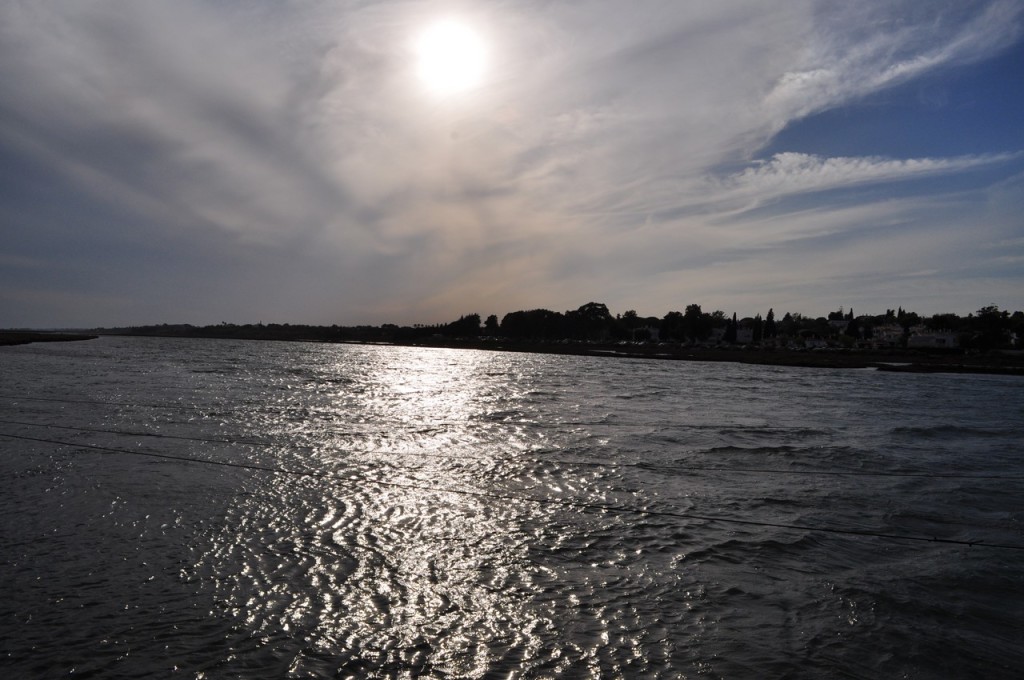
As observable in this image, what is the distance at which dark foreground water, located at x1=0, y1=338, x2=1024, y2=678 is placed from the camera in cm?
574

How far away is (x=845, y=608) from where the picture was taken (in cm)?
707

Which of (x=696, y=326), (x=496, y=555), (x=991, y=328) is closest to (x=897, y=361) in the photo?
(x=991, y=328)

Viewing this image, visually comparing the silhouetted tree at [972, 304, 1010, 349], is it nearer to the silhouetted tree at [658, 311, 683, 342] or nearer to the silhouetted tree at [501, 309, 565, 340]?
the silhouetted tree at [658, 311, 683, 342]

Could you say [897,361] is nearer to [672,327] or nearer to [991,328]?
[991,328]

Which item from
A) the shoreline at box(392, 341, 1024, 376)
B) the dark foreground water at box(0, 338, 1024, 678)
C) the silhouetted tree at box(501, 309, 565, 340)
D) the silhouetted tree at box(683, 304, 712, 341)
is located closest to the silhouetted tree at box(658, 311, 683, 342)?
the silhouetted tree at box(683, 304, 712, 341)

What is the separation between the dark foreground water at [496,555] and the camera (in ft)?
18.8

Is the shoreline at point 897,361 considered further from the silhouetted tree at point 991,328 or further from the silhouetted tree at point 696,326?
the silhouetted tree at point 696,326

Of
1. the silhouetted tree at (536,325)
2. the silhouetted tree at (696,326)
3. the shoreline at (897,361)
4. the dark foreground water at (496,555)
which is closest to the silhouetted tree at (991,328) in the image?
the shoreline at (897,361)

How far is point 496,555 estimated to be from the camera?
8289 mm

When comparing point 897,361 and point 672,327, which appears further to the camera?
point 672,327

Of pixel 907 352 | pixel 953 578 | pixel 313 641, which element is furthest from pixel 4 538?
pixel 907 352

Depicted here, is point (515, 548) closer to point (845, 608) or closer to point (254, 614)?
point (254, 614)

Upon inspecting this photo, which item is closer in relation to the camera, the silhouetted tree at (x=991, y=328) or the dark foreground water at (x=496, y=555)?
the dark foreground water at (x=496, y=555)

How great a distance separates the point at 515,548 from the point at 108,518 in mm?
6298
